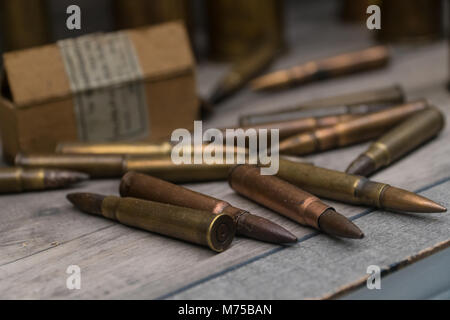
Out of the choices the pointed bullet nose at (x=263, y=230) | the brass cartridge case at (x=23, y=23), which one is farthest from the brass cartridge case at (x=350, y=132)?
the brass cartridge case at (x=23, y=23)

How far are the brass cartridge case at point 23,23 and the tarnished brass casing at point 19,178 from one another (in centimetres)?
96

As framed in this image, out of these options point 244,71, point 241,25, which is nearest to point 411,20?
point 241,25

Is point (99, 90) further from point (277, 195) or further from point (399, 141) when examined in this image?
point (399, 141)

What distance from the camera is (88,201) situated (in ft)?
4.73

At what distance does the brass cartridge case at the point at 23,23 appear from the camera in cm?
239

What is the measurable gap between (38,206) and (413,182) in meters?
0.89

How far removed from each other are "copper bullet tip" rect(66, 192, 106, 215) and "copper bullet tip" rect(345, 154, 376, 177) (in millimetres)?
577

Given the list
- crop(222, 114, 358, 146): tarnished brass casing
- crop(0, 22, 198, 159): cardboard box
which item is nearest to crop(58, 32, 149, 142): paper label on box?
crop(0, 22, 198, 159): cardboard box

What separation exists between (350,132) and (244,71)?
0.80m

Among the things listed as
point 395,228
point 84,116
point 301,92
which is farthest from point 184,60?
point 395,228

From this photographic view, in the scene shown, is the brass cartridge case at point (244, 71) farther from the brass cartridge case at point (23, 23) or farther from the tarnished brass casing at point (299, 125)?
the brass cartridge case at point (23, 23)

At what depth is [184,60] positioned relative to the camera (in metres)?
1.94

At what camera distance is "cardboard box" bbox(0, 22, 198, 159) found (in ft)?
5.76
